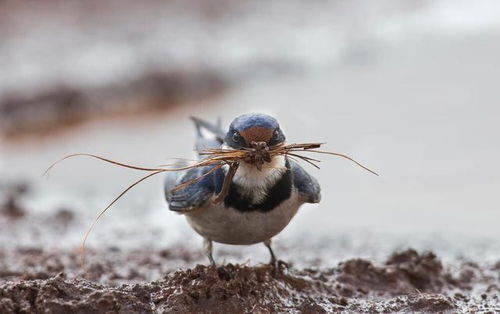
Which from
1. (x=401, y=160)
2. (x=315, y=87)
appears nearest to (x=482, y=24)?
(x=315, y=87)

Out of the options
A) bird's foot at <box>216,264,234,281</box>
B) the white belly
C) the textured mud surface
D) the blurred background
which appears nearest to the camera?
the textured mud surface

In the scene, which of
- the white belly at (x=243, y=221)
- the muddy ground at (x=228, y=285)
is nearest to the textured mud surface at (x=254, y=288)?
the muddy ground at (x=228, y=285)

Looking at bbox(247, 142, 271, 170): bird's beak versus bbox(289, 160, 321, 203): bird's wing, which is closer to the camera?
bbox(247, 142, 271, 170): bird's beak

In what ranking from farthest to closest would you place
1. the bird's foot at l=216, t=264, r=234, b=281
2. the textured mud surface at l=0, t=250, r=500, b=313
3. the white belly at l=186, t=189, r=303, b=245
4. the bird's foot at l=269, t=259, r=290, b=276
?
the bird's foot at l=269, t=259, r=290, b=276 < the bird's foot at l=216, t=264, r=234, b=281 < the white belly at l=186, t=189, r=303, b=245 < the textured mud surface at l=0, t=250, r=500, b=313

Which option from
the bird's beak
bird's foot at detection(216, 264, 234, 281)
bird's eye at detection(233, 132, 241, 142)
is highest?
bird's eye at detection(233, 132, 241, 142)

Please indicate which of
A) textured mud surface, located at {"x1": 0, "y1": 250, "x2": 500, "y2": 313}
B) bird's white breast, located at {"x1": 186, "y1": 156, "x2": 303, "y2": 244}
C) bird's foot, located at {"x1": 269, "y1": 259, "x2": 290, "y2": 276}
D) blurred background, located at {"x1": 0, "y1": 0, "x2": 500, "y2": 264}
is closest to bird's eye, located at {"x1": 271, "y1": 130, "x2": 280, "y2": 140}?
bird's white breast, located at {"x1": 186, "y1": 156, "x2": 303, "y2": 244}

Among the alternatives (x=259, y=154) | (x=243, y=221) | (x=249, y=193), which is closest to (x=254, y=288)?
(x=243, y=221)

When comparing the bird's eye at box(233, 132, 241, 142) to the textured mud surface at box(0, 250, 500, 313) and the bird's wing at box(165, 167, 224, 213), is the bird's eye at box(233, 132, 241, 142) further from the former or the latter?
the textured mud surface at box(0, 250, 500, 313)
